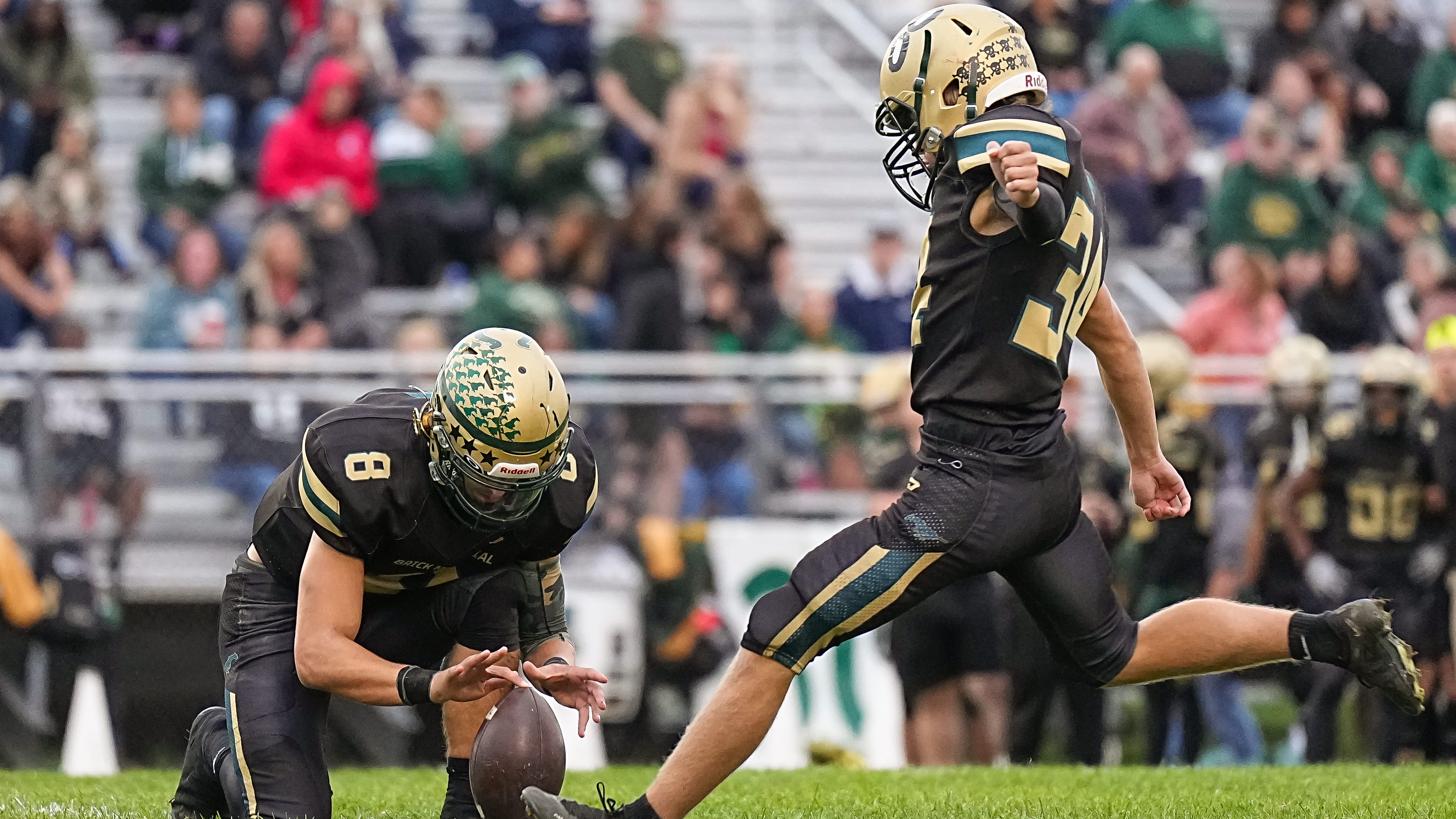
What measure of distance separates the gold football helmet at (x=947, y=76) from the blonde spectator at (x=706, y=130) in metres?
6.12

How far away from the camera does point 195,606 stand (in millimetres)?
9008

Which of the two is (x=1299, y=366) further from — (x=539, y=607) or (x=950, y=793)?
(x=539, y=607)

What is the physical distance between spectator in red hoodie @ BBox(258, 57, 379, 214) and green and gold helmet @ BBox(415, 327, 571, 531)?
647cm

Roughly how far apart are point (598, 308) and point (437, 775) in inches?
148

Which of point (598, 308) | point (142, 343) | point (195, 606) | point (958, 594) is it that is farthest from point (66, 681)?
point (958, 594)

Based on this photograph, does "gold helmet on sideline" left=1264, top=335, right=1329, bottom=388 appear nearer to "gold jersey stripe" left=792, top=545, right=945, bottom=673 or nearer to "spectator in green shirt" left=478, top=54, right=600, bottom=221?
"spectator in green shirt" left=478, top=54, right=600, bottom=221

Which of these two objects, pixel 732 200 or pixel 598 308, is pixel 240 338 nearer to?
pixel 598 308

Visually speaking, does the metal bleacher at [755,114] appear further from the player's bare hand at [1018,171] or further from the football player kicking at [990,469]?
the player's bare hand at [1018,171]

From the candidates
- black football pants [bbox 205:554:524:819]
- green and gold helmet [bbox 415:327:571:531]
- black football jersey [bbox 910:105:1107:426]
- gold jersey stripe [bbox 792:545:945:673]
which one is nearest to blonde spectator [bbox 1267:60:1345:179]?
black football jersey [bbox 910:105:1107:426]

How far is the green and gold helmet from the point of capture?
437 centimetres

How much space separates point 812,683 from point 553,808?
4.64 m

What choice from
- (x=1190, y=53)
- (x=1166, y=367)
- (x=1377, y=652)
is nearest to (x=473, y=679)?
(x=1377, y=652)

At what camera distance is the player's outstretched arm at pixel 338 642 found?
14.4ft

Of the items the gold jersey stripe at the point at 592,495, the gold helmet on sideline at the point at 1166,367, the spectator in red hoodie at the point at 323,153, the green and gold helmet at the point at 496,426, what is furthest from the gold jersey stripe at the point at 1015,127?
the spectator in red hoodie at the point at 323,153
